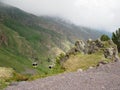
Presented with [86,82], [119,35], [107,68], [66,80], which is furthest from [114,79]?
[119,35]

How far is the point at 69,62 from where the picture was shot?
47781 millimetres

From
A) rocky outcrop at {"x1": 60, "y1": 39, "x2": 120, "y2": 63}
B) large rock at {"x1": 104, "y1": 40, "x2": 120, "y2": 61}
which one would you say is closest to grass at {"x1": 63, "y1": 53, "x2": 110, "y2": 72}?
rocky outcrop at {"x1": 60, "y1": 39, "x2": 120, "y2": 63}

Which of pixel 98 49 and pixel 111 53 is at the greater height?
pixel 98 49

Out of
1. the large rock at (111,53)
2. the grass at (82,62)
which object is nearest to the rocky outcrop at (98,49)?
the large rock at (111,53)

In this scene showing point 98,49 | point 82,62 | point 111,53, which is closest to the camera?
point 82,62

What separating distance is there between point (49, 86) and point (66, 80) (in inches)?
103

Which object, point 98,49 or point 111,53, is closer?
point 111,53

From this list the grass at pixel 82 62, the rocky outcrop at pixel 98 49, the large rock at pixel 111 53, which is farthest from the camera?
the rocky outcrop at pixel 98 49

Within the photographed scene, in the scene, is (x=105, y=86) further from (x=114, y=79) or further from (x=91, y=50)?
(x=91, y=50)

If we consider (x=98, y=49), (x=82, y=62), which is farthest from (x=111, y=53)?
(x=82, y=62)

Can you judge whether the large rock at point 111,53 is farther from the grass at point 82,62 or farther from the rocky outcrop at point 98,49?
the grass at point 82,62

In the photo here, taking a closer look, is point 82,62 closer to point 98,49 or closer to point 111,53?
point 111,53

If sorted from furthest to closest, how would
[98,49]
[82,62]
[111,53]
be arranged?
[98,49]
[111,53]
[82,62]

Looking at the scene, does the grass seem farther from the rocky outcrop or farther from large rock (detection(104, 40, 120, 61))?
large rock (detection(104, 40, 120, 61))
